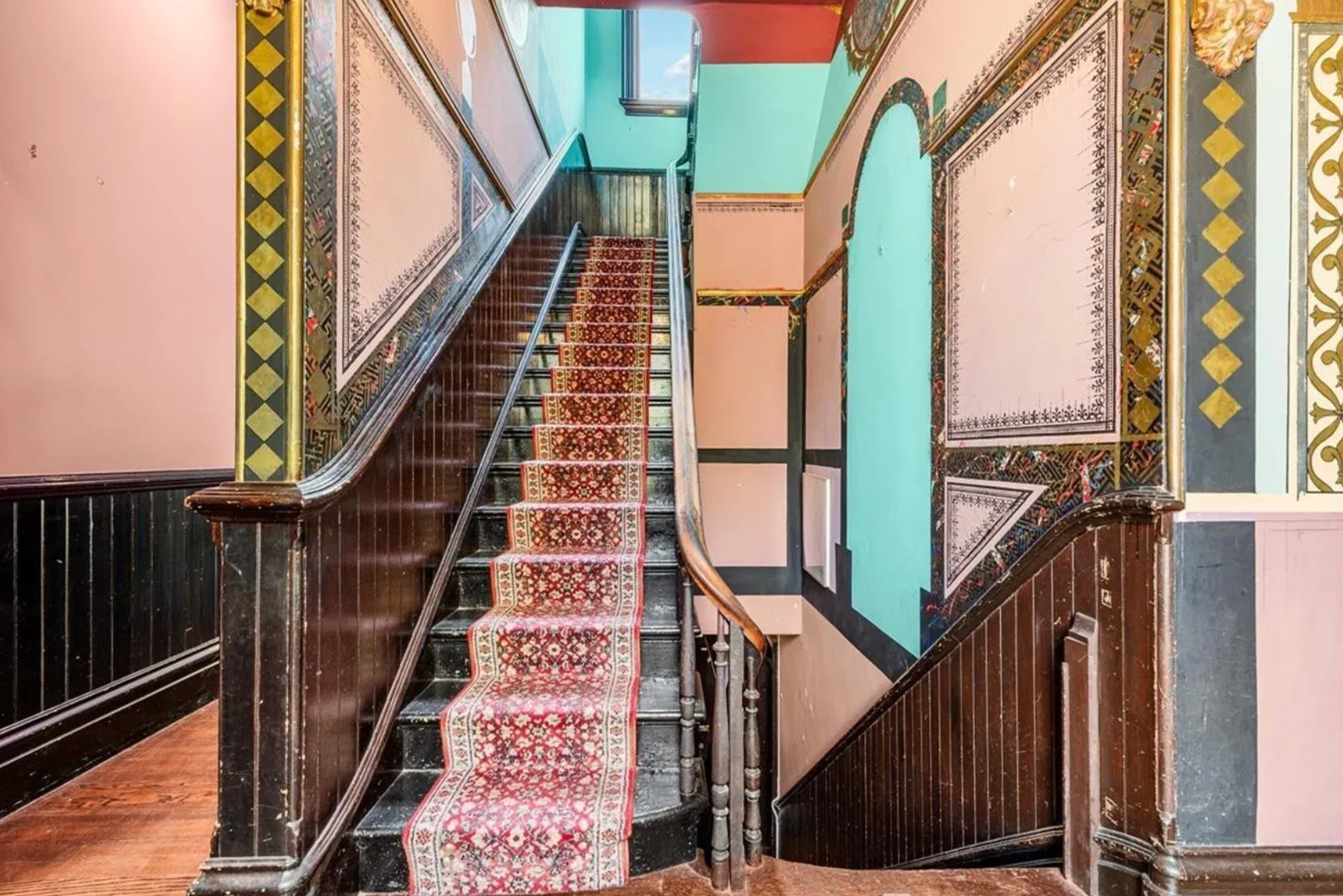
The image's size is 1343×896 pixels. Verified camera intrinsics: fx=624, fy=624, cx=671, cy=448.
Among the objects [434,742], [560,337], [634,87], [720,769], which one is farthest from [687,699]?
[634,87]

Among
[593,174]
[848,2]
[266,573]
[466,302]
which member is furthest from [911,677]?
[593,174]

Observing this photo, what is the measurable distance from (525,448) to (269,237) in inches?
64.2

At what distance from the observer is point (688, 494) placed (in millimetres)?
1698

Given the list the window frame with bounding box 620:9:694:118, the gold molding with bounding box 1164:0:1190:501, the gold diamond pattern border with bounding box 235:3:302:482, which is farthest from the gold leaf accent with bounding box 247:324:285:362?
the window frame with bounding box 620:9:694:118

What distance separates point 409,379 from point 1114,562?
6.07 ft

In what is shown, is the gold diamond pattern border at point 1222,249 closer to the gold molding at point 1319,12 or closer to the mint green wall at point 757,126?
the gold molding at point 1319,12

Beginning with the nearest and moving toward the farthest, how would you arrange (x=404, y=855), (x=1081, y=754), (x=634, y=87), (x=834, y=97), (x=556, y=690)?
1. (x=1081, y=754)
2. (x=404, y=855)
3. (x=556, y=690)
4. (x=834, y=97)
5. (x=634, y=87)

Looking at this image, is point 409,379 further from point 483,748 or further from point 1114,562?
point 1114,562

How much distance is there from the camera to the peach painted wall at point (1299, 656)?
1156 mm

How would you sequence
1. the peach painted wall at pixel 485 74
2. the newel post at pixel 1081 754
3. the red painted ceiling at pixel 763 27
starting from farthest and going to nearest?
the red painted ceiling at pixel 763 27, the peach painted wall at pixel 485 74, the newel post at pixel 1081 754

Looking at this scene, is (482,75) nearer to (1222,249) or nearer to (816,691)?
(1222,249)

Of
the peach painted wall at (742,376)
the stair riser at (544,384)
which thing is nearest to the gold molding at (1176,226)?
the stair riser at (544,384)

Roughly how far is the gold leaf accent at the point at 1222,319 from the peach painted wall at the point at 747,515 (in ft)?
Answer: 10.1

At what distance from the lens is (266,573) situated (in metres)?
1.31
